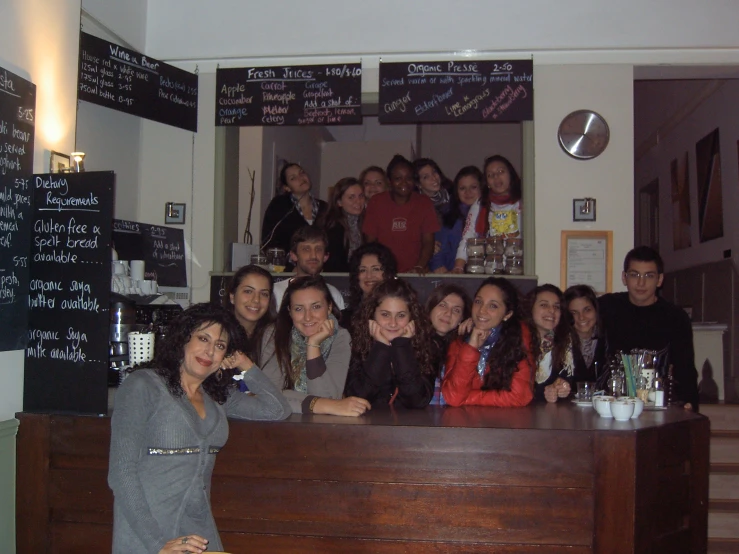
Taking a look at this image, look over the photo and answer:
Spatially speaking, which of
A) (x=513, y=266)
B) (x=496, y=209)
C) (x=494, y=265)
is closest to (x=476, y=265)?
(x=494, y=265)

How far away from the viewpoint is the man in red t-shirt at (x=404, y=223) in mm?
4965

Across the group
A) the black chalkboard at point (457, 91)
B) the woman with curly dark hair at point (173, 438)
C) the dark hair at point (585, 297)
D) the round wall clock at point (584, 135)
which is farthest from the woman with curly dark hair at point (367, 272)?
the round wall clock at point (584, 135)

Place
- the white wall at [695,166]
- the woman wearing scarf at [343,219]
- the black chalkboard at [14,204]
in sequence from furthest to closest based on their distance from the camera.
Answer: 1. the white wall at [695,166]
2. the woman wearing scarf at [343,219]
3. the black chalkboard at [14,204]

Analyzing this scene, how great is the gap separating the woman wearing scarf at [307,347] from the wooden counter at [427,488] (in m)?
0.35

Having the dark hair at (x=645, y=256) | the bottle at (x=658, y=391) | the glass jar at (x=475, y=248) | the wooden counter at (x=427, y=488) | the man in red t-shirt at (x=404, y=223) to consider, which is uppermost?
the man in red t-shirt at (x=404, y=223)

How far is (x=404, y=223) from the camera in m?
4.96

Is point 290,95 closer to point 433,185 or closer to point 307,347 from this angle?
point 433,185

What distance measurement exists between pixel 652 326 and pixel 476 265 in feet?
3.83

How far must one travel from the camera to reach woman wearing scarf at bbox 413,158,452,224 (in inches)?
210

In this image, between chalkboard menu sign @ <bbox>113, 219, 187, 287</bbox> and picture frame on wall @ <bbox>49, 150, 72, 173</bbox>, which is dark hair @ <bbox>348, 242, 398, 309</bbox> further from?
picture frame on wall @ <bbox>49, 150, 72, 173</bbox>

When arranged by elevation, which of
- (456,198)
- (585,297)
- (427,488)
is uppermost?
(456,198)

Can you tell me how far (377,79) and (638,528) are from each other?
339 centimetres

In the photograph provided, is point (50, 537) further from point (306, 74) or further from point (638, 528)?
point (306, 74)

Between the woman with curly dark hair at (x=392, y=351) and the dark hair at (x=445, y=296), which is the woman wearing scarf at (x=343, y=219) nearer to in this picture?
the dark hair at (x=445, y=296)
